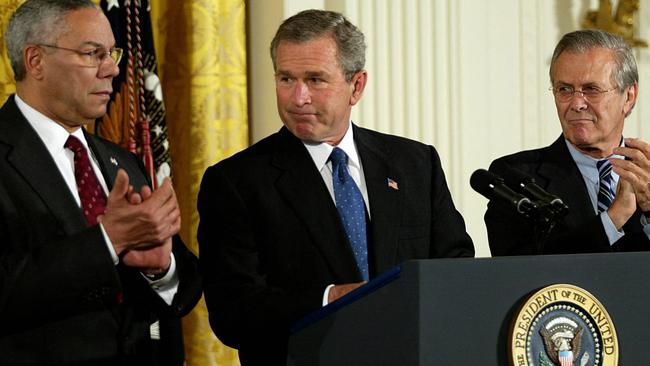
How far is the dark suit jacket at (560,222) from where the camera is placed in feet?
10.8

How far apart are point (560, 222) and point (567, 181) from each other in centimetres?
32

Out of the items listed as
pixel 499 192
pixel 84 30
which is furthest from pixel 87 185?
pixel 499 192

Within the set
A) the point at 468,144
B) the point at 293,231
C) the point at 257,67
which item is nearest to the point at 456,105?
the point at 468,144

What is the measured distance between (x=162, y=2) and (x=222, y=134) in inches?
23.3

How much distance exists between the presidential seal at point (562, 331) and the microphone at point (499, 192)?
0.37 meters

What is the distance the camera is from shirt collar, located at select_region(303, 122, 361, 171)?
322 centimetres

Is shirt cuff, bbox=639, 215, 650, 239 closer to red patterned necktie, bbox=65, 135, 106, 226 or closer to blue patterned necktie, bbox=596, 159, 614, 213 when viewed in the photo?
blue patterned necktie, bbox=596, 159, 614, 213

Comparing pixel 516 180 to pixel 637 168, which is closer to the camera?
pixel 516 180

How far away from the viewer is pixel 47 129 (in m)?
3.10

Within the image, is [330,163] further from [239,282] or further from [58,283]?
[58,283]

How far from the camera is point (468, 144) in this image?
505 cm

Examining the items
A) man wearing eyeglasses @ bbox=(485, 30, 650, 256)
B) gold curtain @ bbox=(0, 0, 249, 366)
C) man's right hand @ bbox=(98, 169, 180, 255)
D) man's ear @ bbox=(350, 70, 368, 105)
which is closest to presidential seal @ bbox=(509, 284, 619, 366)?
man's right hand @ bbox=(98, 169, 180, 255)

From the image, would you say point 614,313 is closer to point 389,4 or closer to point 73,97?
point 73,97

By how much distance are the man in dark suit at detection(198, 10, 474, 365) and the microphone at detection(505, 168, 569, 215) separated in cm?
55
